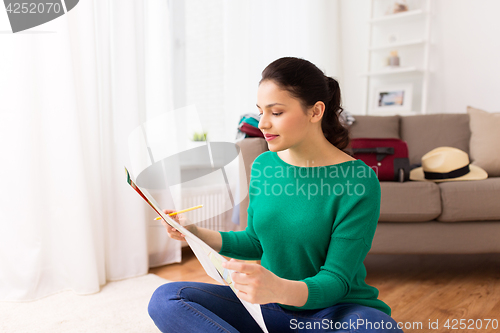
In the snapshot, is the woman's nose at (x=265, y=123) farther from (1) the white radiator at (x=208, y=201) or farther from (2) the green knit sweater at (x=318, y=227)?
(1) the white radiator at (x=208, y=201)

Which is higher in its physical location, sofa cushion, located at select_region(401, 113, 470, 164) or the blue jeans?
sofa cushion, located at select_region(401, 113, 470, 164)

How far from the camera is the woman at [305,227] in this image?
776mm

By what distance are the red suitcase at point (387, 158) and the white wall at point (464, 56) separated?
1452mm

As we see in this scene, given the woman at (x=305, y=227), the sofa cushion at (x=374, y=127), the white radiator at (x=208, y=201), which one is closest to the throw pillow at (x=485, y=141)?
the sofa cushion at (x=374, y=127)

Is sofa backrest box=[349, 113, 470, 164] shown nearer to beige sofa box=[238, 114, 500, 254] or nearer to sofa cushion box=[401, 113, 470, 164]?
sofa cushion box=[401, 113, 470, 164]

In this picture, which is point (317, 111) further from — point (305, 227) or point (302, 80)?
point (305, 227)

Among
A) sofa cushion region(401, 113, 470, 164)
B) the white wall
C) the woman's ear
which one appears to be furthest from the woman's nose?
the white wall

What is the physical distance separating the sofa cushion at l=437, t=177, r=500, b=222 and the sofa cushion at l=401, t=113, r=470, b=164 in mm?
579

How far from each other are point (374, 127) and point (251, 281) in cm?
180

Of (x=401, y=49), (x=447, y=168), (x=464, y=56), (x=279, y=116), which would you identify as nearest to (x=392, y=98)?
(x=401, y=49)

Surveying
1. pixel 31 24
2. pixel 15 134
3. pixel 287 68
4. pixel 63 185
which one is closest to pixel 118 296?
pixel 63 185

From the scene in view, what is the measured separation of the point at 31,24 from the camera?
1.49 m

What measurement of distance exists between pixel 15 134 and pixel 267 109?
1128 mm

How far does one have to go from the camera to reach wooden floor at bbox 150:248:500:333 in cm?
134
